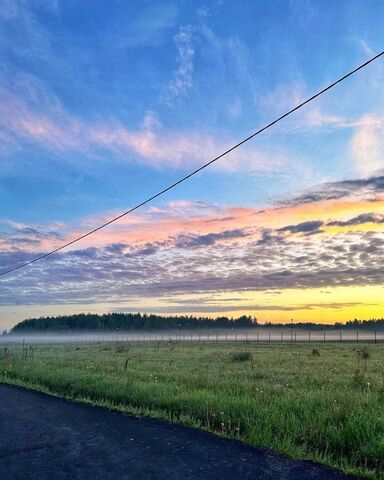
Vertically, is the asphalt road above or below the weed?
above

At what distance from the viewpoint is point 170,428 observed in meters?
9.55

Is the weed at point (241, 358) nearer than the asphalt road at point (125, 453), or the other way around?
the asphalt road at point (125, 453)

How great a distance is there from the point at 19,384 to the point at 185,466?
41.2ft

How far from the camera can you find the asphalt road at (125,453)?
680 cm

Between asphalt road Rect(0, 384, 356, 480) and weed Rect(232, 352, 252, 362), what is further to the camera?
weed Rect(232, 352, 252, 362)

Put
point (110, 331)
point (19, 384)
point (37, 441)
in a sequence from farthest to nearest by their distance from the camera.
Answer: point (110, 331), point (19, 384), point (37, 441)

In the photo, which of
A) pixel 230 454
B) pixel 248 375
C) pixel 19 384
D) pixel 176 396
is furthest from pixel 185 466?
pixel 248 375

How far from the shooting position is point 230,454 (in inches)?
301

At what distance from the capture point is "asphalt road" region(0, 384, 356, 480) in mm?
6801

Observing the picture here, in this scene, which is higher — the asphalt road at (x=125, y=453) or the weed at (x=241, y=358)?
the asphalt road at (x=125, y=453)

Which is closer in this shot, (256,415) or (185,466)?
(185,466)

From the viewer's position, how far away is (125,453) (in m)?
7.88

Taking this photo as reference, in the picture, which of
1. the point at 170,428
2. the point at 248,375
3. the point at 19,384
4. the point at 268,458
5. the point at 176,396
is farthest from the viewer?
the point at 248,375

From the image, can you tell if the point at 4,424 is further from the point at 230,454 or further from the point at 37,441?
the point at 230,454
